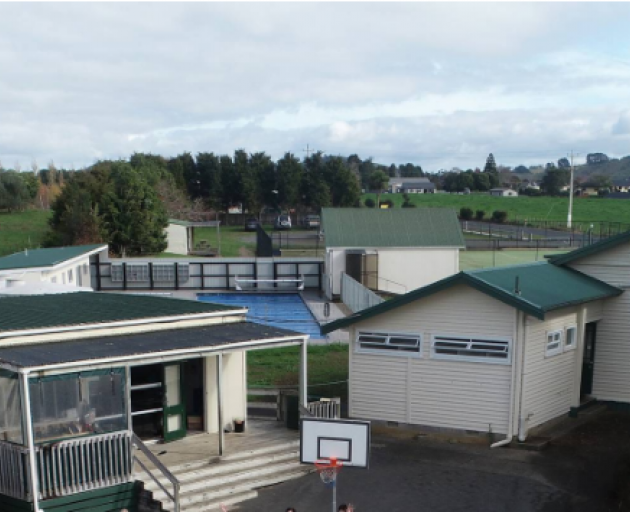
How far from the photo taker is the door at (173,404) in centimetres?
1302

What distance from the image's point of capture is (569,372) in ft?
50.9

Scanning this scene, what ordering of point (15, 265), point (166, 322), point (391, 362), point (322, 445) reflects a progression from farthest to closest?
point (15, 265), point (391, 362), point (166, 322), point (322, 445)

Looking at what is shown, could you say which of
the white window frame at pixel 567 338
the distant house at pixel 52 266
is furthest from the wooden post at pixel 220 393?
the distant house at pixel 52 266

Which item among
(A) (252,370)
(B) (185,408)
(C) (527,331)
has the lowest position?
(A) (252,370)

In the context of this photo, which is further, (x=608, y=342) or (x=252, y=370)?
(x=252, y=370)

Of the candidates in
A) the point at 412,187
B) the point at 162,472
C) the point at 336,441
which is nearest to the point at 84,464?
the point at 162,472

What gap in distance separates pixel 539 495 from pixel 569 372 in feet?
15.0

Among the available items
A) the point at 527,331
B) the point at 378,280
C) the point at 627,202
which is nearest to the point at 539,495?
the point at 527,331

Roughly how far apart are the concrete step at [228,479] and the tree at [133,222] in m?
37.4

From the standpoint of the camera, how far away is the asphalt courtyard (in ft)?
37.4

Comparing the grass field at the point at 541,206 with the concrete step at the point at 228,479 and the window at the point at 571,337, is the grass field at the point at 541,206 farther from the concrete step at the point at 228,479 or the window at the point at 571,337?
the concrete step at the point at 228,479

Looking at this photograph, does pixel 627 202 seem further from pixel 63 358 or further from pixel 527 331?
pixel 63 358

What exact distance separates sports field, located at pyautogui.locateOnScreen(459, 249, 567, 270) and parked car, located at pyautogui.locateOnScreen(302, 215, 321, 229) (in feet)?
99.9

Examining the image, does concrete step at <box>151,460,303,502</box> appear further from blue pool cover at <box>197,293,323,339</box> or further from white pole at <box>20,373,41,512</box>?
blue pool cover at <box>197,293,323,339</box>
